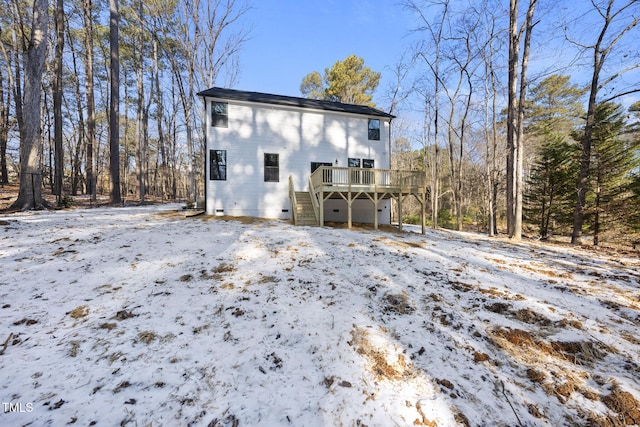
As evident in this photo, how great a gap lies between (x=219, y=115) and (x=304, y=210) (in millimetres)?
5759

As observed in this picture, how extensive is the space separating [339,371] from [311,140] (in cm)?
1106

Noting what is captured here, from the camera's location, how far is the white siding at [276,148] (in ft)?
35.5

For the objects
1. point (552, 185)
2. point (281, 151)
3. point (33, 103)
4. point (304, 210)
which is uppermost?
point (33, 103)

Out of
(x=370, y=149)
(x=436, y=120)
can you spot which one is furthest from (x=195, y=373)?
(x=436, y=120)

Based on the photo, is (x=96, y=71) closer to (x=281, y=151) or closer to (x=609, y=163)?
(x=281, y=151)

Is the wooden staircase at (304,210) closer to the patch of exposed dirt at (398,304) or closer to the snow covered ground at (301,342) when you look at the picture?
the snow covered ground at (301,342)

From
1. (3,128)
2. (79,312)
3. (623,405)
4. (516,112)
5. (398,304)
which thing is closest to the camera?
(623,405)

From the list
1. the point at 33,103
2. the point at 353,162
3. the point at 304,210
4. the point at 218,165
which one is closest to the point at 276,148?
the point at 218,165

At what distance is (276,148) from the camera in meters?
11.5

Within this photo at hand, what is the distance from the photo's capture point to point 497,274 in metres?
4.79

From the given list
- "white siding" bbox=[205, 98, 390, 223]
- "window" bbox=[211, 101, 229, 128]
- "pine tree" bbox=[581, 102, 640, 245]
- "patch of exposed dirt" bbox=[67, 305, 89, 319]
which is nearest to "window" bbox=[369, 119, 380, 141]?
"white siding" bbox=[205, 98, 390, 223]

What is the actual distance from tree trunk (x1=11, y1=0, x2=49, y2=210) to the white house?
199 inches

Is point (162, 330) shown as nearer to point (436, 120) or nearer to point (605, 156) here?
point (436, 120)

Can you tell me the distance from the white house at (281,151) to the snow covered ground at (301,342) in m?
5.95
